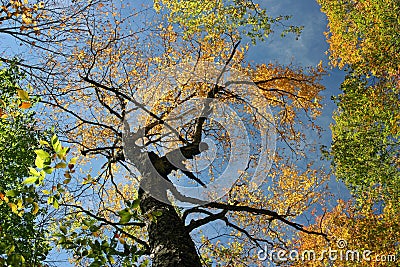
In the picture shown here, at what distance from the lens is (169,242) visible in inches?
151

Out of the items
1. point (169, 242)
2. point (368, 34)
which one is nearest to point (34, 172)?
point (169, 242)

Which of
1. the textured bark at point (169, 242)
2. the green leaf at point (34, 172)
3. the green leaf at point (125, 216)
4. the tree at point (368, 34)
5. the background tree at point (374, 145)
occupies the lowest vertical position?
the green leaf at point (125, 216)

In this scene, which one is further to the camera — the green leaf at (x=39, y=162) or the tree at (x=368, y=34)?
the tree at (x=368, y=34)

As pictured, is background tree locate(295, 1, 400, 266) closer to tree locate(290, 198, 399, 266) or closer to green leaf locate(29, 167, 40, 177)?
tree locate(290, 198, 399, 266)

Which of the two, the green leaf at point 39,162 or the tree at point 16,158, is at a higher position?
the tree at point 16,158

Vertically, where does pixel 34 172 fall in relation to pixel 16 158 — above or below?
below

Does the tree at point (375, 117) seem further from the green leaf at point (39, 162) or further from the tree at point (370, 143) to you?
the green leaf at point (39, 162)

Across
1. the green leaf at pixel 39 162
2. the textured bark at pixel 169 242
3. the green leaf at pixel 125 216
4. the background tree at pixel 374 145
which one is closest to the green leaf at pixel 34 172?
the green leaf at pixel 39 162

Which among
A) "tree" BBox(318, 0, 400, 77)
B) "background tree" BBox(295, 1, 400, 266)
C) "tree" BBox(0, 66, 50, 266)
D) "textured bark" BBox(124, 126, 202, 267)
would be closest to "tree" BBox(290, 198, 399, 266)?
"background tree" BBox(295, 1, 400, 266)

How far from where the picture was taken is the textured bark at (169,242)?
3473mm

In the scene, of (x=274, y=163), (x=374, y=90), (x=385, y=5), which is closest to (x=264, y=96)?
(x=274, y=163)

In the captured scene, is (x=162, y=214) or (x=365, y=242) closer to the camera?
(x=162, y=214)

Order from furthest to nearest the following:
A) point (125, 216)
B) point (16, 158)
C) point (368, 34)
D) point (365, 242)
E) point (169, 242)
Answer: point (368, 34)
point (365, 242)
point (16, 158)
point (169, 242)
point (125, 216)

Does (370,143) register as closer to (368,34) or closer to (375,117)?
(375,117)
